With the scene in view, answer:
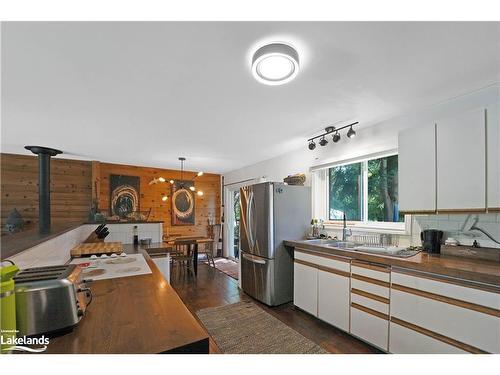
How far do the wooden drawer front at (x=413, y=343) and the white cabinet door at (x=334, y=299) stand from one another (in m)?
0.43

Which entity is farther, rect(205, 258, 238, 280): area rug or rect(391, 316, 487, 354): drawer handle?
rect(205, 258, 238, 280): area rug

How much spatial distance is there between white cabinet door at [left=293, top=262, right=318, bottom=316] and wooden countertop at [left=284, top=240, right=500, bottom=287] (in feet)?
1.86

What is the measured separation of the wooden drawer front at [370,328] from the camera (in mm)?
1847

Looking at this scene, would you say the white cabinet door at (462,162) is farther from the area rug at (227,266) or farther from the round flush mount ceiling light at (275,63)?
the area rug at (227,266)

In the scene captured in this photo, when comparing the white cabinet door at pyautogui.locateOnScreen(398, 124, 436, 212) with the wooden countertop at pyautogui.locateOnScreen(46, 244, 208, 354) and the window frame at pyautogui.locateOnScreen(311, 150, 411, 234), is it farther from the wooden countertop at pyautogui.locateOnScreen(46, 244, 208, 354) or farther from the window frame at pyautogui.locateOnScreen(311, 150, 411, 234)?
the wooden countertop at pyautogui.locateOnScreen(46, 244, 208, 354)

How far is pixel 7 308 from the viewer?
2.17ft

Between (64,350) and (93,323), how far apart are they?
6.4 inches

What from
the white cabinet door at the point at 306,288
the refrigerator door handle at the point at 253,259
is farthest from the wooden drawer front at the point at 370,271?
the refrigerator door handle at the point at 253,259

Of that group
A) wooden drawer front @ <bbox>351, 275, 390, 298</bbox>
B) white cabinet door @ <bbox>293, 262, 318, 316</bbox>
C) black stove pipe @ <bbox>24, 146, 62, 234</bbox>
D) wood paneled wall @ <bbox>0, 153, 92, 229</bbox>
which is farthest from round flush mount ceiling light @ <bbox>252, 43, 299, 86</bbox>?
wood paneled wall @ <bbox>0, 153, 92, 229</bbox>

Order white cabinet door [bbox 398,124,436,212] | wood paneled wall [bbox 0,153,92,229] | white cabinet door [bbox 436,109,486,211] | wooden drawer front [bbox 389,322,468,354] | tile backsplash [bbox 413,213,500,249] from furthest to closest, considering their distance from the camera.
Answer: wood paneled wall [bbox 0,153,92,229] → white cabinet door [bbox 398,124,436,212] → tile backsplash [bbox 413,213,500,249] → white cabinet door [bbox 436,109,486,211] → wooden drawer front [bbox 389,322,468,354]

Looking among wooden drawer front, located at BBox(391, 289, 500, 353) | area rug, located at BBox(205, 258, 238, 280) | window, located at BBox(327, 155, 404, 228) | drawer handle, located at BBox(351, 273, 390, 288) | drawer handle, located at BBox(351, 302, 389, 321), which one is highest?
window, located at BBox(327, 155, 404, 228)

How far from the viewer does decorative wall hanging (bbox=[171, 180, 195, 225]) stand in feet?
18.6
